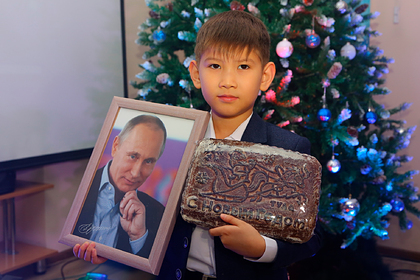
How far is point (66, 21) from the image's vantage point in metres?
2.29

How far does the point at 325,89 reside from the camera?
1.96 meters

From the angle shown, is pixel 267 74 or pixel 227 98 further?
pixel 267 74

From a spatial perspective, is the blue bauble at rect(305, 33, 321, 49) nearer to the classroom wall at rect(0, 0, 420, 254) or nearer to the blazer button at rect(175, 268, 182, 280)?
the classroom wall at rect(0, 0, 420, 254)

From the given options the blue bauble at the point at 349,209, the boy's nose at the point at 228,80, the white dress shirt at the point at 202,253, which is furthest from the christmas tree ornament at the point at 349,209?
the boy's nose at the point at 228,80

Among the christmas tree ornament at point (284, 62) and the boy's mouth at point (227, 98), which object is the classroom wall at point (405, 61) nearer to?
the christmas tree ornament at point (284, 62)

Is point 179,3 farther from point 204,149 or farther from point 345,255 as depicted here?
point 345,255

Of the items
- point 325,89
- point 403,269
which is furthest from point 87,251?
point 403,269

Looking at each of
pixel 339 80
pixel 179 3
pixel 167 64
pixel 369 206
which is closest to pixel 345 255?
pixel 369 206

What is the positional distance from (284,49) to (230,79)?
90 cm

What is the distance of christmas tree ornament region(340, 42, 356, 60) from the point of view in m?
1.99

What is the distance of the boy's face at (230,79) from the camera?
101cm

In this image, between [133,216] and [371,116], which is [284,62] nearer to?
[371,116]

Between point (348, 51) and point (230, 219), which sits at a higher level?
point (348, 51)

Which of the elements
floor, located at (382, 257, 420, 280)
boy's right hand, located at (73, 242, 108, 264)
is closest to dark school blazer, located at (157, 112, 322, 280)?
boy's right hand, located at (73, 242, 108, 264)
